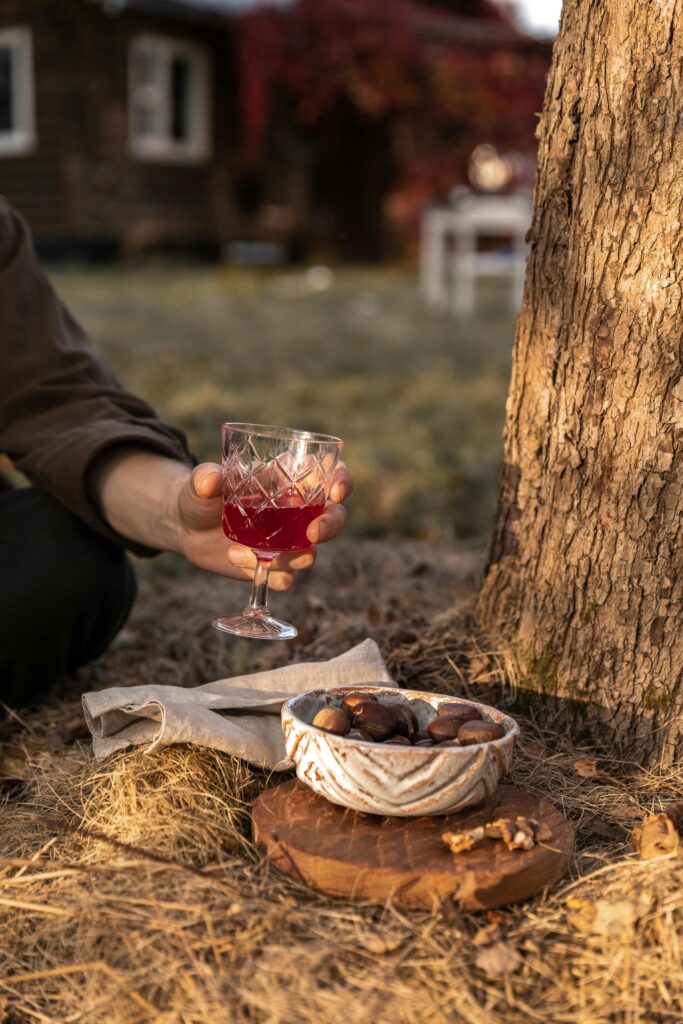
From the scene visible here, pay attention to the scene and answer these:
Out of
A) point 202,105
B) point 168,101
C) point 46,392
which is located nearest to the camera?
point 46,392

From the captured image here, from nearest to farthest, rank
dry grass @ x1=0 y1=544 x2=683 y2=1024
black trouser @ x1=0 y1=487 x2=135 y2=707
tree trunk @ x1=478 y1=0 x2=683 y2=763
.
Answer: dry grass @ x1=0 y1=544 x2=683 y2=1024, tree trunk @ x1=478 y1=0 x2=683 y2=763, black trouser @ x1=0 y1=487 x2=135 y2=707

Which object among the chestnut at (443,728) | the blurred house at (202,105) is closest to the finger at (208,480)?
the chestnut at (443,728)

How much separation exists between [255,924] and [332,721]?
0.34 m

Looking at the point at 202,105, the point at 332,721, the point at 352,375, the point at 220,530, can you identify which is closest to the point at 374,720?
the point at 332,721

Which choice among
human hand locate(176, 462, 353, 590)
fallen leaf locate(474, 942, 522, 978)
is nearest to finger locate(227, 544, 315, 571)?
human hand locate(176, 462, 353, 590)

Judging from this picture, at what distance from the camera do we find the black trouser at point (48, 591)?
253 centimetres

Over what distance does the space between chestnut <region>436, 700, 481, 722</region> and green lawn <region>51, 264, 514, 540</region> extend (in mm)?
2256

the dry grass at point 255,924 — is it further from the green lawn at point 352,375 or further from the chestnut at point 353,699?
the green lawn at point 352,375

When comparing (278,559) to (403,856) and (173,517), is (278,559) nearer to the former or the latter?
(173,517)

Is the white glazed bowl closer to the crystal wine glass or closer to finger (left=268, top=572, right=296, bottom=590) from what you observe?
the crystal wine glass

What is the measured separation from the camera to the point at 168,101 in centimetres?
1595

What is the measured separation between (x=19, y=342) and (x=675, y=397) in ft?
5.30

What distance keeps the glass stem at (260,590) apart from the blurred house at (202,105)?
13.5m

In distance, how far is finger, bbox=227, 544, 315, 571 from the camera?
221 centimetres
